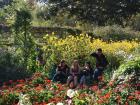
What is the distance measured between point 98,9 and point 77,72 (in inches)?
1146

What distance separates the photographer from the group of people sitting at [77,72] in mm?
16453

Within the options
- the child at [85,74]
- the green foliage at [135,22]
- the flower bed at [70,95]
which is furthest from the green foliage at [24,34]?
the green foliage at [135,22]

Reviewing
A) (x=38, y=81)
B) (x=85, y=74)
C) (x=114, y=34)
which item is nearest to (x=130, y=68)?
(x=85, y=74)

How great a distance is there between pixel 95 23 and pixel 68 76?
2816 centimetres

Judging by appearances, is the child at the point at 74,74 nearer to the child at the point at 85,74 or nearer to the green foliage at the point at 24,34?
the child at the point at 85,74

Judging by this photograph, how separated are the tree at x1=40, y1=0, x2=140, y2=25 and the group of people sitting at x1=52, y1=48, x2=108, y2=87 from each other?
87.7 feet

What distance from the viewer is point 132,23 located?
156 ft

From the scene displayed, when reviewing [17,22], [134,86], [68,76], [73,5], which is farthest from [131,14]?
[134,86]

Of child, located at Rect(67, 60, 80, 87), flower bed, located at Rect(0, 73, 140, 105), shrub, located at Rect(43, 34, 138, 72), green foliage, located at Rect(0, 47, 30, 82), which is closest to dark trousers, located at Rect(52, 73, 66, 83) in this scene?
child, located at Rect(67, 60, 80, 87)

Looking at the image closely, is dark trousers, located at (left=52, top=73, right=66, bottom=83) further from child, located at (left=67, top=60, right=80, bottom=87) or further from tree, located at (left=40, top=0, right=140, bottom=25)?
tree, located at (left=40, top=0, right=140, bottom=25)

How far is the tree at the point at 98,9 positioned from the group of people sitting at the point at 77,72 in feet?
87.7

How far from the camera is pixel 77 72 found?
16.6 meters

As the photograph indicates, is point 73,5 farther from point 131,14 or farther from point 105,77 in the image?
point 105,77

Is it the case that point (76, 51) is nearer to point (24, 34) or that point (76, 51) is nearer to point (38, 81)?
point (24, 34)
